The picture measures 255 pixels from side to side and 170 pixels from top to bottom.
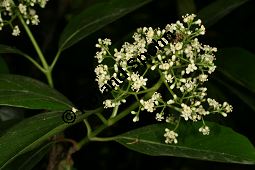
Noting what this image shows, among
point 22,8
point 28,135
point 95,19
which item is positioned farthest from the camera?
point 95,19

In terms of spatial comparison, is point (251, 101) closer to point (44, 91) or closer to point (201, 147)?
point (201, 147)

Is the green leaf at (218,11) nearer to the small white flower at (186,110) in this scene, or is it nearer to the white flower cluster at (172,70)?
the white flower cluster at (172,70)

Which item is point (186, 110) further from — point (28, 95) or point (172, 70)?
point (28, 95)

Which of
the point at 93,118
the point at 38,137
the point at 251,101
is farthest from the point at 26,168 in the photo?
the point at 251,101

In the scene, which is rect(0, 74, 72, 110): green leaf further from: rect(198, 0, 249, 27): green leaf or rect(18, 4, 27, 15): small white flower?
rect(198, 0, 249, 27): green leaf

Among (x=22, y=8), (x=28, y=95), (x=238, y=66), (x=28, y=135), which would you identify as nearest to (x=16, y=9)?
(x=22, y=8)

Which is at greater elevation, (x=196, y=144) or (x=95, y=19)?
(x=95, y=19)

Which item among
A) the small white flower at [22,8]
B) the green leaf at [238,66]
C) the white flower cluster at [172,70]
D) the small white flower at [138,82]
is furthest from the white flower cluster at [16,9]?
the green leaf at [238,66]
